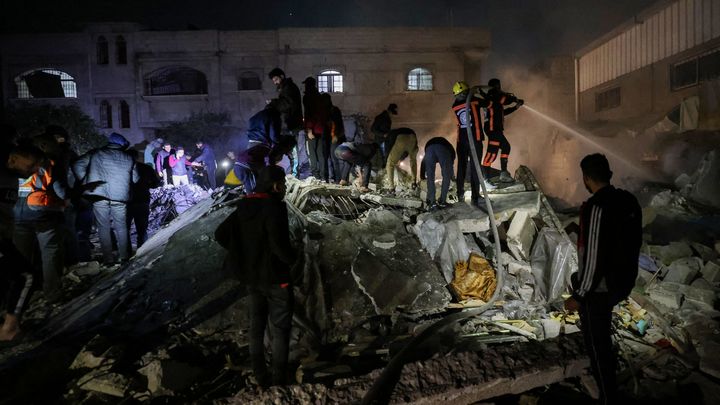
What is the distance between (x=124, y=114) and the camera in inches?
894

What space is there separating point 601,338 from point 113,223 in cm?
647

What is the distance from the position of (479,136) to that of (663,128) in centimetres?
866

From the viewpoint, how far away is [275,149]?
5633 millimetres

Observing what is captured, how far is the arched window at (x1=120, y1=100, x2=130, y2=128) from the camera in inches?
888

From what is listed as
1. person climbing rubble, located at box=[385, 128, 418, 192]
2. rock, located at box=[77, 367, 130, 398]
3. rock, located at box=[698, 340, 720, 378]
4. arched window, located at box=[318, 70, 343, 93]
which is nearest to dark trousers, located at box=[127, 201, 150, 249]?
rock, located at box=[77, 367, 130, 398]

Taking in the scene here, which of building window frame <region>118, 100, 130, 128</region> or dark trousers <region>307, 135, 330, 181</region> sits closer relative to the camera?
dark trousers <region>307, 135, 330, 181</region>

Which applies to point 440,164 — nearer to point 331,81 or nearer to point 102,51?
point 331,81

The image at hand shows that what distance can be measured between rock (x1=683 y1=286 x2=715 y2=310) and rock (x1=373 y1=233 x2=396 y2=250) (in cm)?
384

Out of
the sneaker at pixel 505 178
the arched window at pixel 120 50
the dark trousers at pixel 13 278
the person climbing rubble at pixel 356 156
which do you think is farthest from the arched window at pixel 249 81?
the dark trousers at pixel 13 278

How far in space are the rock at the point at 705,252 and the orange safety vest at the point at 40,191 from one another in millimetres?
8871

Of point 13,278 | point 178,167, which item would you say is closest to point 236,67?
point 178,167

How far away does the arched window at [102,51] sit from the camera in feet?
72.2

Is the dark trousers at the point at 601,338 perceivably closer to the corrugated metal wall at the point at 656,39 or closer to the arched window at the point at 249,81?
the corrugated metal wall at the point at 656,39

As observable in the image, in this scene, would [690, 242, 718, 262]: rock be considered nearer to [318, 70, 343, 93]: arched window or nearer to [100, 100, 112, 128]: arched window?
[318, 70, 343, 93]: arched window
